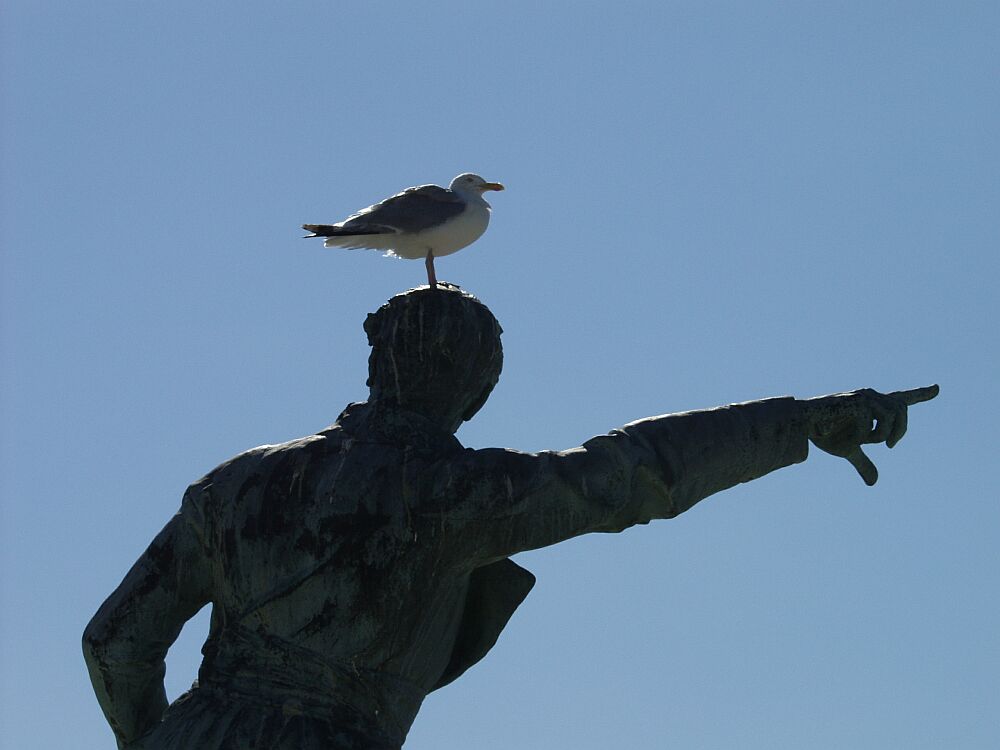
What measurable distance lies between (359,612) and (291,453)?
77 cm

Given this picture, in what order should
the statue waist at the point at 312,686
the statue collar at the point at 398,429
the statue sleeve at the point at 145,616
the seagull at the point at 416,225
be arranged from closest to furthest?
the statue waist at the point at 312,686 < the statue collar at the point at 398,429 < the statue sleeve at the point at 145,616 < the seagull at the point at 416,225

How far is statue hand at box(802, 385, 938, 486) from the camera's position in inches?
303

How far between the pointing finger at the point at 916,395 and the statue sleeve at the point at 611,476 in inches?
17.3

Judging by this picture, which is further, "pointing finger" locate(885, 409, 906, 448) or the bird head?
the bird head

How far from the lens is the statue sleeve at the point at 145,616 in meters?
7.66

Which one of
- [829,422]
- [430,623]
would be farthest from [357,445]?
[829,422]

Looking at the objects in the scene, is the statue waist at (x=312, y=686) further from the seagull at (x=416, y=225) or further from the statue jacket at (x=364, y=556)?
the seagull at (x=416, y=225)

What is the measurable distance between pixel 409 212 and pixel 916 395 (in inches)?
208

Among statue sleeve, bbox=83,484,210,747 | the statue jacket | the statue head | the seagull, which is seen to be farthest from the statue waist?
the seagull

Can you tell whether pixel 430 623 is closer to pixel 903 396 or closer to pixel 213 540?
pixel 213 540

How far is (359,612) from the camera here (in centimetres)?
721

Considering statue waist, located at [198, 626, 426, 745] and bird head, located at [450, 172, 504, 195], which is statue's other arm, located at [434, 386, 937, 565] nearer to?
statue waist, located at [198, 626, 426, 745]

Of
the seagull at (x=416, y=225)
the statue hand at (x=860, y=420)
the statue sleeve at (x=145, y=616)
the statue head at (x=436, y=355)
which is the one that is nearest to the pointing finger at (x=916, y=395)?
the statue hand at (x=860, y=420)

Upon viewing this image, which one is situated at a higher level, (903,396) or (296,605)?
(903,396)
